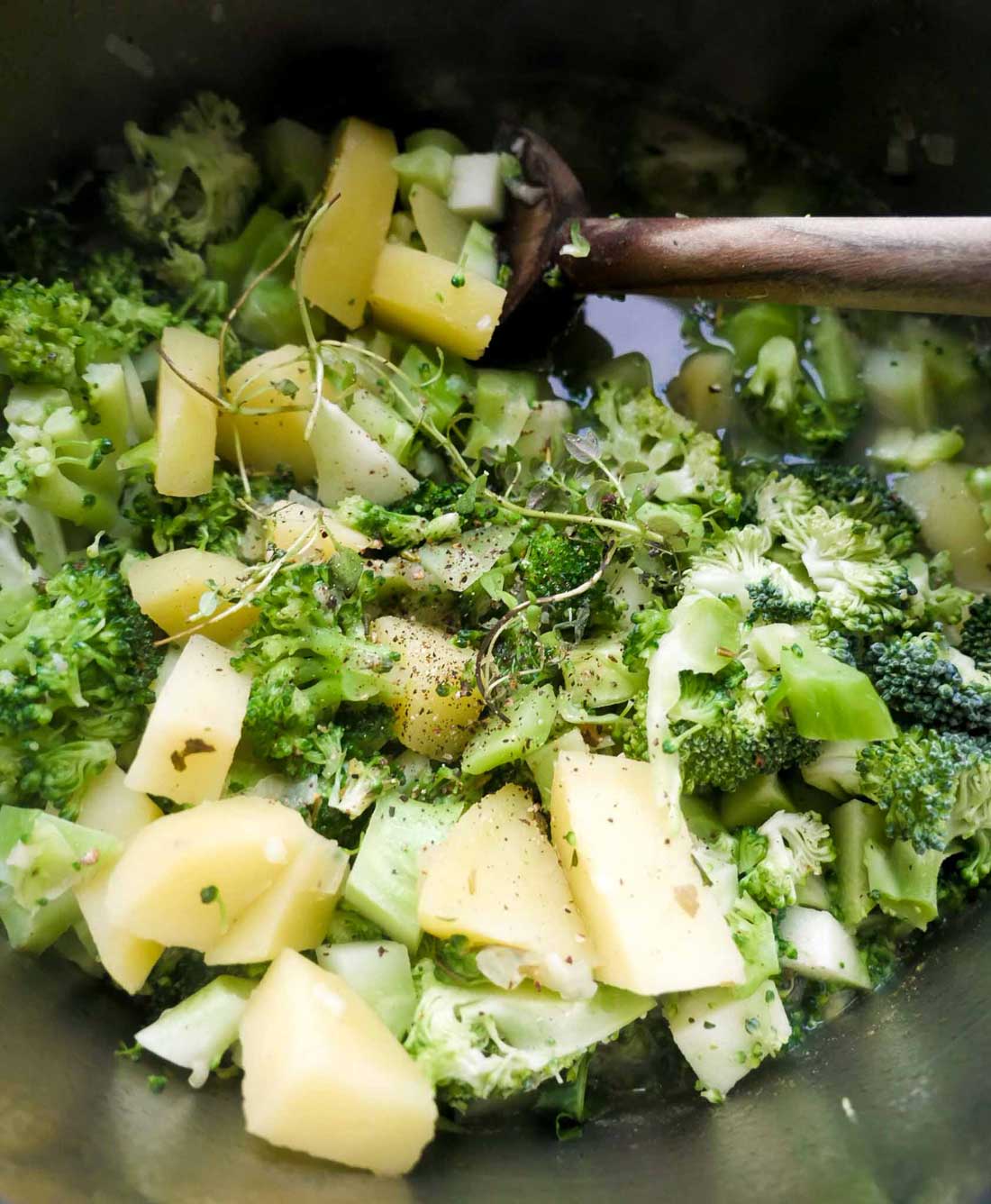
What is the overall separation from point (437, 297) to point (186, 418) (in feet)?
1.93

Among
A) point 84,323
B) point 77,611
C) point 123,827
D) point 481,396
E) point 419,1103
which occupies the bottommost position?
point 419,1103

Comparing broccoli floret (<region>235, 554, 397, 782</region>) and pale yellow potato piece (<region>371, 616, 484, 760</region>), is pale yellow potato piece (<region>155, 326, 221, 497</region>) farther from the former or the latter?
pale yellow potato piece (<region>371, 616, 484, 760</region>)

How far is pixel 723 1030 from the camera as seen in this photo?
1720 millimetres

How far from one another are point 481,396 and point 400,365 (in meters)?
0.19

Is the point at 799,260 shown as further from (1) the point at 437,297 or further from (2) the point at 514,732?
(2) the point at 514,732

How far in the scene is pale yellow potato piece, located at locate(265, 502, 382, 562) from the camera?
6.04 feet

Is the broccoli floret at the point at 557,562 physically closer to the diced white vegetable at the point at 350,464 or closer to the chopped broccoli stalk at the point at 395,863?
the diced white vegetable at the point at 350,464

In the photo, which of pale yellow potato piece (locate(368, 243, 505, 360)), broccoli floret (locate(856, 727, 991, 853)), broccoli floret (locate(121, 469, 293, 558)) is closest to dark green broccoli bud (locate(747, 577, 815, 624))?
broccoli floret (locate(856, 727, 991, 853))

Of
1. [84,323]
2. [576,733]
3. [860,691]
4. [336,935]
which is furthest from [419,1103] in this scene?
[84,323]

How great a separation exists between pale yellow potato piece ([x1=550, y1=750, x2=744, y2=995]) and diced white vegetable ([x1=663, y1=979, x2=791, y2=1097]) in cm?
10

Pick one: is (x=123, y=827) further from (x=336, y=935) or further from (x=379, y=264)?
(x=379, y=264)

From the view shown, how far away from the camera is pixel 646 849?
5.51ft

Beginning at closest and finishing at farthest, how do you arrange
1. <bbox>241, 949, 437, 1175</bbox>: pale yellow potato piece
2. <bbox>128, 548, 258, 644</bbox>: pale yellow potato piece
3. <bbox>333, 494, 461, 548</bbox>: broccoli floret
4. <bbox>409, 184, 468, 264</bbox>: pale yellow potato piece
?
<bbox>241, 949, 437, 1175</bbox>: pale yellow potato piece
<bbox>128, 548, 258, 644</bbox>: pale yellow potato piece
<bbox>333, 494, 461, 548</bbox>: broccoli floret
<bbox>409, 184, 468, 264</bbox>: pale yellow potato piece

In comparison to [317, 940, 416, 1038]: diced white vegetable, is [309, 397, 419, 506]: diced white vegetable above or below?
above
